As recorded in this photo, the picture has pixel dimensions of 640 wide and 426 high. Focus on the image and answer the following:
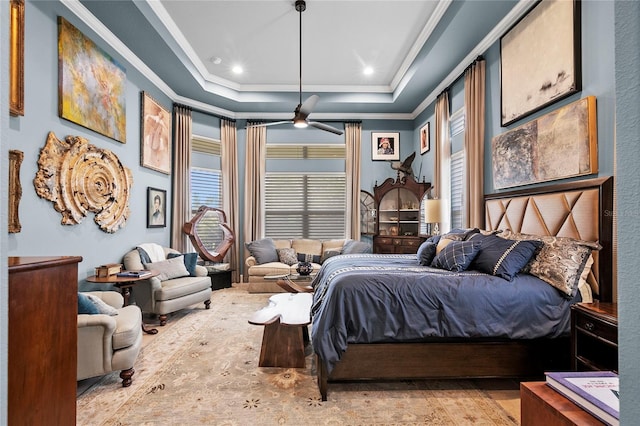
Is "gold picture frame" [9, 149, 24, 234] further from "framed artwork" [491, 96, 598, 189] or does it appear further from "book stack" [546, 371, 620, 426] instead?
"framed artwork" [491, 96, 598, 189]

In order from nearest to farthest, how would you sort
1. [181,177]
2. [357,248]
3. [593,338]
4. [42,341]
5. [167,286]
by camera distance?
[42,341]
[593,338]
[167,286]
[181,177]
[357,248]

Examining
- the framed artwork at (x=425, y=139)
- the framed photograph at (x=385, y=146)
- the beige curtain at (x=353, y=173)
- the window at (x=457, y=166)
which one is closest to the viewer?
the window at (x=457, y=166)

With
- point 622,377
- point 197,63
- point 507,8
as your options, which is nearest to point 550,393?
point 622,377

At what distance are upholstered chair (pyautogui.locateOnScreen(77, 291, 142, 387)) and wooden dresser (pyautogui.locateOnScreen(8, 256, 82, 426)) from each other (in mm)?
925

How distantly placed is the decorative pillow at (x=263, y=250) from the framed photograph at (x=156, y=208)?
1494mm

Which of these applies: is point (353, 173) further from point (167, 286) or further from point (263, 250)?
point (167, 286)

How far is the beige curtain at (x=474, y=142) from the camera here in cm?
377

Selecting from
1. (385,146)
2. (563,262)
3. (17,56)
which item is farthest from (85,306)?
(385,146)

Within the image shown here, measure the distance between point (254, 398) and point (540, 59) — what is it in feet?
12.4

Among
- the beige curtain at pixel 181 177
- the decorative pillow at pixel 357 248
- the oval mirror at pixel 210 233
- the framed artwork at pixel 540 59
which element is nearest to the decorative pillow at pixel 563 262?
the framed artwork at pixel 540 59

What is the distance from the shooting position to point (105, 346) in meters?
2.29

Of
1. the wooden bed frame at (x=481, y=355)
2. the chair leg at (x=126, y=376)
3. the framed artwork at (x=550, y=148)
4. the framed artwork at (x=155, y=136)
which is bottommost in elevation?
the chair leg at (x=126, y=376)

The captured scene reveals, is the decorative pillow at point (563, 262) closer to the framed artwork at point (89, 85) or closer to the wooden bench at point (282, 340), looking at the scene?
the wooden bench at point (282, 340)

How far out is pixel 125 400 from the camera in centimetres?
217
